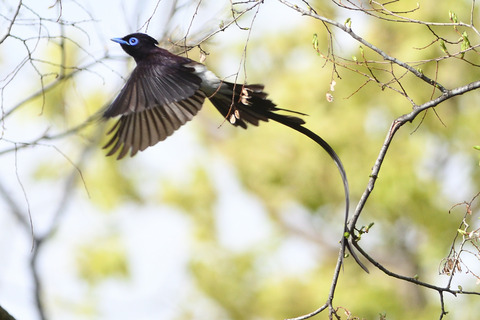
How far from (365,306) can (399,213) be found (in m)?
0.88

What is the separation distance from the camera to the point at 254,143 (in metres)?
7.78

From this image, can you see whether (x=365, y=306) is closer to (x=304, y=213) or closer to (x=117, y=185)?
(x=304, y=213)

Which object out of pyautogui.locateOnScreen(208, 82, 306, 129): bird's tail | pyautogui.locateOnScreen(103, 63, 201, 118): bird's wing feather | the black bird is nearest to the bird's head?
the black bird

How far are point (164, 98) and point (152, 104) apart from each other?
4 centimetres

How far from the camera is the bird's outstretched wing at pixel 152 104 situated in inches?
79.9

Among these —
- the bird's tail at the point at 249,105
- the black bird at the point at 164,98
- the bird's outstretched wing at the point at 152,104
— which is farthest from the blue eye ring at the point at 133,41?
the bird's tail at the point at 249,105

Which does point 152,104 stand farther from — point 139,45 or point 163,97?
point 139,45

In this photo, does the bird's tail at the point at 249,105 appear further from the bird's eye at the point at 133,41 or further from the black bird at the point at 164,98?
the bird's eye at the point at 133,41

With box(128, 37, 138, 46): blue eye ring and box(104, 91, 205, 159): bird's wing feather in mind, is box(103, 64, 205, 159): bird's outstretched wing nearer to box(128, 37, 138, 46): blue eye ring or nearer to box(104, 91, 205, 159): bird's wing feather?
box(104, 91, 205, 159): bird's wing feather

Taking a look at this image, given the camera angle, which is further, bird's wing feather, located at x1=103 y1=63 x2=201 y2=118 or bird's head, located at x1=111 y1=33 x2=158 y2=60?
bird's head, located at x1=111 y1=33 x2=158 y2=60

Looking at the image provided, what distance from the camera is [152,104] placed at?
2.04 metres

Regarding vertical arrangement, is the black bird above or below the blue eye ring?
below

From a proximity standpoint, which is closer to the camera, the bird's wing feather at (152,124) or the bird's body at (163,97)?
the bird's body at (163,97)

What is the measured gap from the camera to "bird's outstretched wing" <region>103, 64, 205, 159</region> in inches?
79.9
